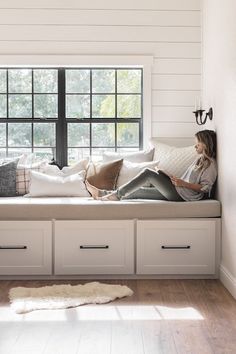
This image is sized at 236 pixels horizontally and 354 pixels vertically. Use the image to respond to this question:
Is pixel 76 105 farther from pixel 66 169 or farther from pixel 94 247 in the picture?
pixel 94 247

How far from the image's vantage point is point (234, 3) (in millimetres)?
3549

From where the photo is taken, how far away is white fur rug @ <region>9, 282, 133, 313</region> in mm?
3244

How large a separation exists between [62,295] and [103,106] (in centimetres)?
225

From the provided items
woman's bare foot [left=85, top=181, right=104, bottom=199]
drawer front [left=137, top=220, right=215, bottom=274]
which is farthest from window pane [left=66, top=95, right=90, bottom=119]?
drawer front [left=137, top=220, right=215, bottom=274]

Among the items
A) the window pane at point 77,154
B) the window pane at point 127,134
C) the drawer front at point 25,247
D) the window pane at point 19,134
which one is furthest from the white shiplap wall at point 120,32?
the drawer front at point 25,247

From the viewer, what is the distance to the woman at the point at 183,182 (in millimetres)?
4074

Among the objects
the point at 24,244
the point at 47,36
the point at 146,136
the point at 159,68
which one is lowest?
the point at 24,244

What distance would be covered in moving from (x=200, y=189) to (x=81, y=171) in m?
1.21

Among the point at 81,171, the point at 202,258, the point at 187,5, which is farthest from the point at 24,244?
A: the point at 187,5

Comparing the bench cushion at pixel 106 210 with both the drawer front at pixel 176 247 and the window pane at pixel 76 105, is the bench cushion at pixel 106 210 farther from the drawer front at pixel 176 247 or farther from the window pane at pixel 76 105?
the window pane at pixel 76 105

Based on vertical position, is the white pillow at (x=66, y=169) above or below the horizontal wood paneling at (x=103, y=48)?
below

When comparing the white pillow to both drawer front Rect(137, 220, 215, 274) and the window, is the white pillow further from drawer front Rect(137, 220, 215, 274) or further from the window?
drawer front Rect(137, 220, 215, 274)

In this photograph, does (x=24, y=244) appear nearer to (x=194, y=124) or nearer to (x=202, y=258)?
(x=202, y=258)

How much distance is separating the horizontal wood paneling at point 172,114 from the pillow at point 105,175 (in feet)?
2.33
